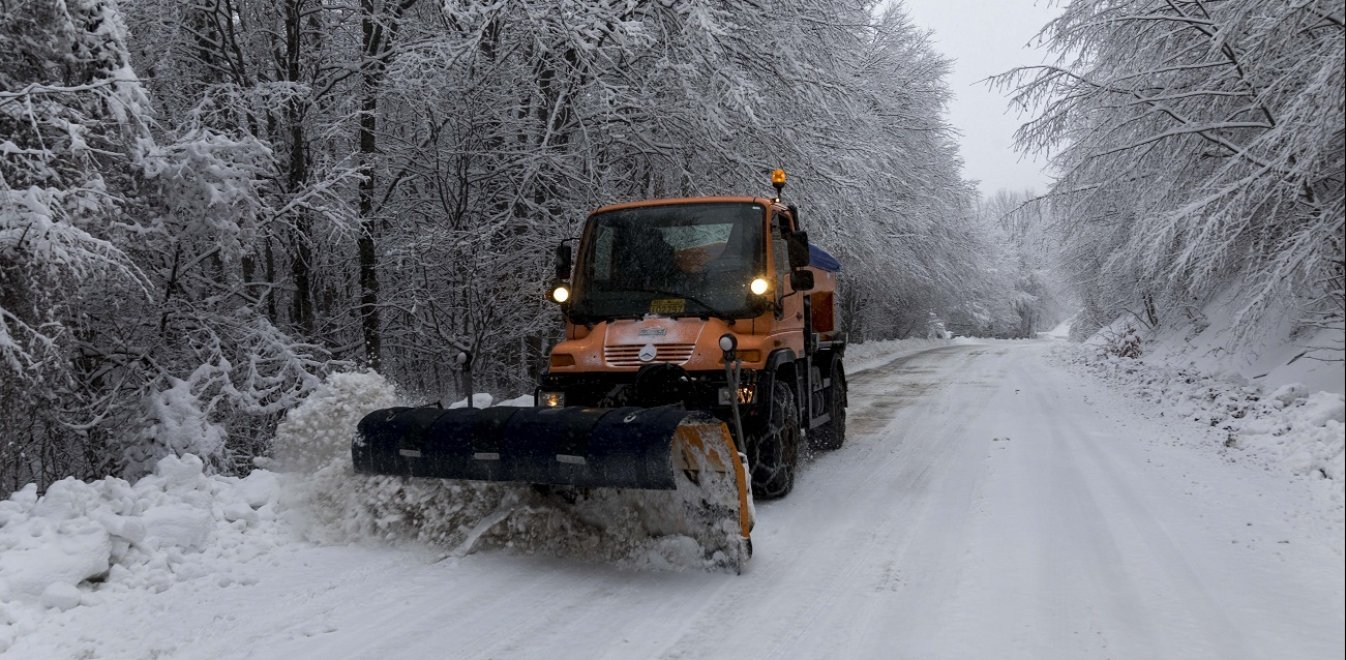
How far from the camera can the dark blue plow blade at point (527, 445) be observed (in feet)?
15.1

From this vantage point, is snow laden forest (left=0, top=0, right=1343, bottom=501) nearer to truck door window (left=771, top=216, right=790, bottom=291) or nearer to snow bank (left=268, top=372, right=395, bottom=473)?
snow bank (left=268, top=372, right=395, bottom=473)

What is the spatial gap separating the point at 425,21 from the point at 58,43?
19.0ft

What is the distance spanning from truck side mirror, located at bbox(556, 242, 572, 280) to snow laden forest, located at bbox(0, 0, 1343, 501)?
2.08 m

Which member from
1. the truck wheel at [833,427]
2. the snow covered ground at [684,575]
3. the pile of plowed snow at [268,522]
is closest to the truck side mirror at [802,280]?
the snow covered ground at [684,575]

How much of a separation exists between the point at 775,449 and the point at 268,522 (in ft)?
11.4

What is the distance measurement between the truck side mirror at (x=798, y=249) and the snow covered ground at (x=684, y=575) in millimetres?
1861

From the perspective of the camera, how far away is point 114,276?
648 cm

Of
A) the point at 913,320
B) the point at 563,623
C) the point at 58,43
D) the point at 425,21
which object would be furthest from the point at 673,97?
the point at 913,320

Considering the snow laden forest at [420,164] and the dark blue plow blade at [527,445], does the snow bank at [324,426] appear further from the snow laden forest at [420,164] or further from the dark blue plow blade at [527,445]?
the snow laden forest at [420,164]

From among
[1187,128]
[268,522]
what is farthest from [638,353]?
[1187,128]

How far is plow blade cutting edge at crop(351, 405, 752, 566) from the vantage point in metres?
4.63

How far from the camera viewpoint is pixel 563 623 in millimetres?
4148

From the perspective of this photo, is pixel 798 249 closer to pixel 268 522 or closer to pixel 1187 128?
pixel 268 522

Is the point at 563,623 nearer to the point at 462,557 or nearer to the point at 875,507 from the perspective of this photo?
the point at 462,557
